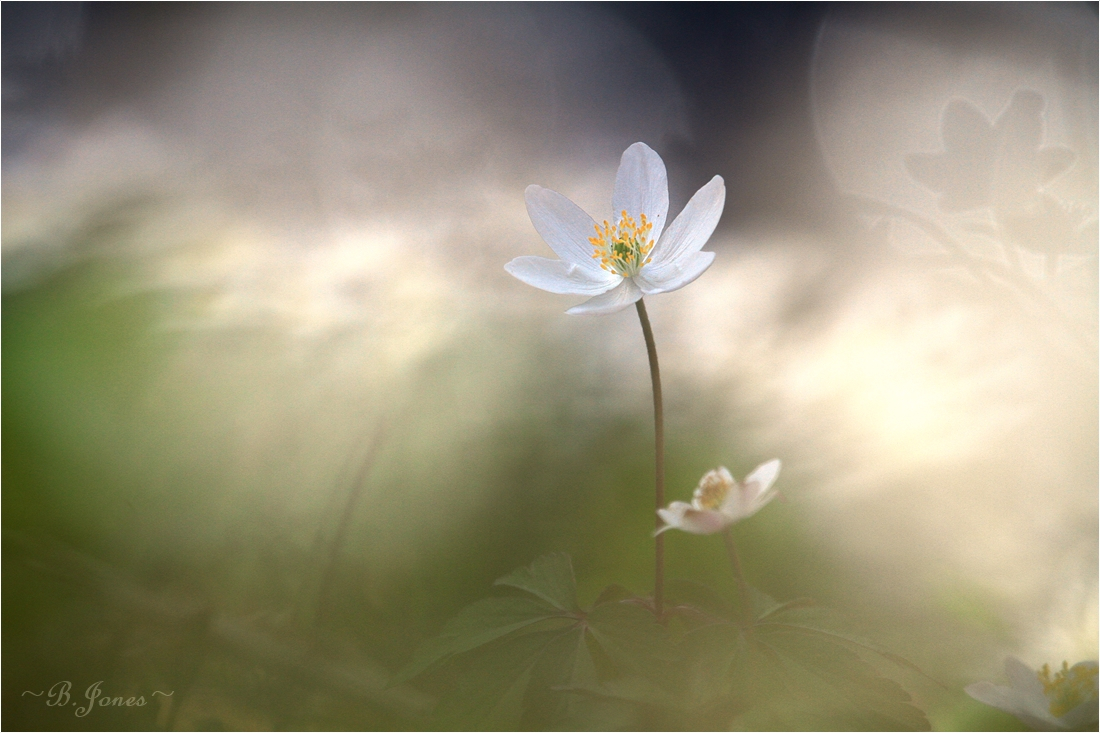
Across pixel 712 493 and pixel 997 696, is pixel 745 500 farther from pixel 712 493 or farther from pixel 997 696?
pixel 997 696

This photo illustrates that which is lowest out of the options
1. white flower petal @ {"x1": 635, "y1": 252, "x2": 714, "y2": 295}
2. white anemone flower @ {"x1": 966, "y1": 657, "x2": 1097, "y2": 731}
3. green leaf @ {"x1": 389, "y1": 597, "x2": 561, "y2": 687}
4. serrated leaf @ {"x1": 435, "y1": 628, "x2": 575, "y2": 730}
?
white anemone flower @ {"x1": 966, "y1": 657, "x2": 1097, "y2": 731}

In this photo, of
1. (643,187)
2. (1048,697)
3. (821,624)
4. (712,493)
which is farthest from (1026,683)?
(643,187)

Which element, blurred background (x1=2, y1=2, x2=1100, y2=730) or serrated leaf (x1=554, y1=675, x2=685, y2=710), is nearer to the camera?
serrated leaf (x1=554, y1=675, x2=685, y2=710)

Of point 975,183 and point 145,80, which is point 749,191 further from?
point 145,80

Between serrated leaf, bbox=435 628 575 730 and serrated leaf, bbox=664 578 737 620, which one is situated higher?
serrated leaf, bbox=664 578 737 620

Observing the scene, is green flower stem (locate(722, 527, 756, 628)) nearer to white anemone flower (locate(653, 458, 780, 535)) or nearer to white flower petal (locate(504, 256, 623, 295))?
white anemone flower (locate(653, 458, 780, 535))

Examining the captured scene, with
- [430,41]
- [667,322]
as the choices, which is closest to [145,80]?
[430,41]

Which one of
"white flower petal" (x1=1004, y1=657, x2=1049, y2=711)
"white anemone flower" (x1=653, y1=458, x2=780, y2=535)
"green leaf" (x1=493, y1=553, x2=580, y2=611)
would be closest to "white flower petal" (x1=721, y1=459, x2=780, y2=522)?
"white anemone flower" (x1=653, y1=458, x2=780, y2=535)
